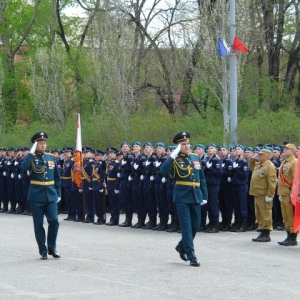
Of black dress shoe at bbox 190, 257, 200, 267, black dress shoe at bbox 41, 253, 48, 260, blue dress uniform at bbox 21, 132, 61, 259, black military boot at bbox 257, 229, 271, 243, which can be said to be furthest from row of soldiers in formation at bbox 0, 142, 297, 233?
black dress shoe at bbox 41, 253, 48, 260

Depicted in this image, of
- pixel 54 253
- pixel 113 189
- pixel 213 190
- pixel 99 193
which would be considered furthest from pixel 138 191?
pixel 54 253

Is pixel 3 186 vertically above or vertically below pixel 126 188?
below

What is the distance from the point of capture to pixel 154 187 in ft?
61.0

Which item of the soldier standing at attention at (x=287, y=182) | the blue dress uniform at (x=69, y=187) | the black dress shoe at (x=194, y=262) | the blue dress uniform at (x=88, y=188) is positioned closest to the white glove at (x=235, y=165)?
the soldier standing at attention at (x=287, y=182)

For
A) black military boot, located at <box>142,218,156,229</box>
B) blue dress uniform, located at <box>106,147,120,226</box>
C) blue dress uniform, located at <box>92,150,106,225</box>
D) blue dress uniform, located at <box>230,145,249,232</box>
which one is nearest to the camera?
blue dress uniform, located at <box>230,145,249,232</box>

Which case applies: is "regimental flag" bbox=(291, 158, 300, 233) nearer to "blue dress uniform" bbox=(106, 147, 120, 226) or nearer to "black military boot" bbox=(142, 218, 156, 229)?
"black military boot" bbox=(142, 218, 156, 229)

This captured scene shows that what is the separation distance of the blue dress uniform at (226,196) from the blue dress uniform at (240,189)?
15 cm

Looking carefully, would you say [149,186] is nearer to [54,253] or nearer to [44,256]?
[54,253]

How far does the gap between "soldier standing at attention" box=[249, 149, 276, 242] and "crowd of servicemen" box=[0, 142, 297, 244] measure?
328mm

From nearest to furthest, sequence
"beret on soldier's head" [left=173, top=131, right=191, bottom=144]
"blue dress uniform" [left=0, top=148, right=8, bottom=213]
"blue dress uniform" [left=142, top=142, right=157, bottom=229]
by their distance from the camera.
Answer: "beret on soldier's head" [left=173, top=131, right=191, bottom=144], "blue dress uniform" [left=142, top=142, right=157, bottom=229], "blue dress uniform" [left=0, top=148, right=8, bottom=213]

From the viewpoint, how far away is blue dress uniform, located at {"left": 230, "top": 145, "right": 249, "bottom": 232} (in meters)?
17.5

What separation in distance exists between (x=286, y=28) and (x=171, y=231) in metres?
20.1

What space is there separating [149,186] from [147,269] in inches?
274

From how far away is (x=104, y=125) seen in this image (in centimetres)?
3269
